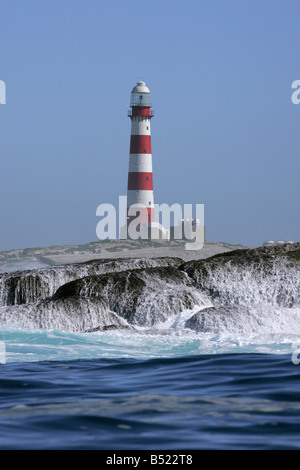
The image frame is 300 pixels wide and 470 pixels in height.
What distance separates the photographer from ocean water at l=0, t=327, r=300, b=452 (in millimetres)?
7070

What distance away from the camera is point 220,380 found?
1048 centimetres

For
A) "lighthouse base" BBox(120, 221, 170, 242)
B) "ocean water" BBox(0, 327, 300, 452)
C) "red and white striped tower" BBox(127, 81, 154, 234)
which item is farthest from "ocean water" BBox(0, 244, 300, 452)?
"lighthouse base" BBox(120, 221, 170, 242)

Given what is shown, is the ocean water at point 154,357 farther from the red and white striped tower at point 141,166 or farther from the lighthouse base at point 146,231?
the lighthouse base at point 146,231

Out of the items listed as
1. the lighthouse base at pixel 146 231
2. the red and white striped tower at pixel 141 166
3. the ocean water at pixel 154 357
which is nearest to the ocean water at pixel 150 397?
the ocean water at pixel 154 357

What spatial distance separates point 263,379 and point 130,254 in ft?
155

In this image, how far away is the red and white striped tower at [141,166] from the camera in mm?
65875

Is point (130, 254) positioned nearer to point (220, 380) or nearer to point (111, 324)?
point (111, 324)

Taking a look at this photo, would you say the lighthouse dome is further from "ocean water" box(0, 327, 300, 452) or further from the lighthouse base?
"ocean water" box(0, 327, 300, 452)

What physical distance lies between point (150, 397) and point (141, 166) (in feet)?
188

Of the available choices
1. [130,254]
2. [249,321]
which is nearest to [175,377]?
[249,321]

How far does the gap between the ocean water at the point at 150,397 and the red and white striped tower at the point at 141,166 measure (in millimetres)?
50282

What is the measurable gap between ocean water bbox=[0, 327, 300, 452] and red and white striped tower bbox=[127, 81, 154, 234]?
1980 inches
